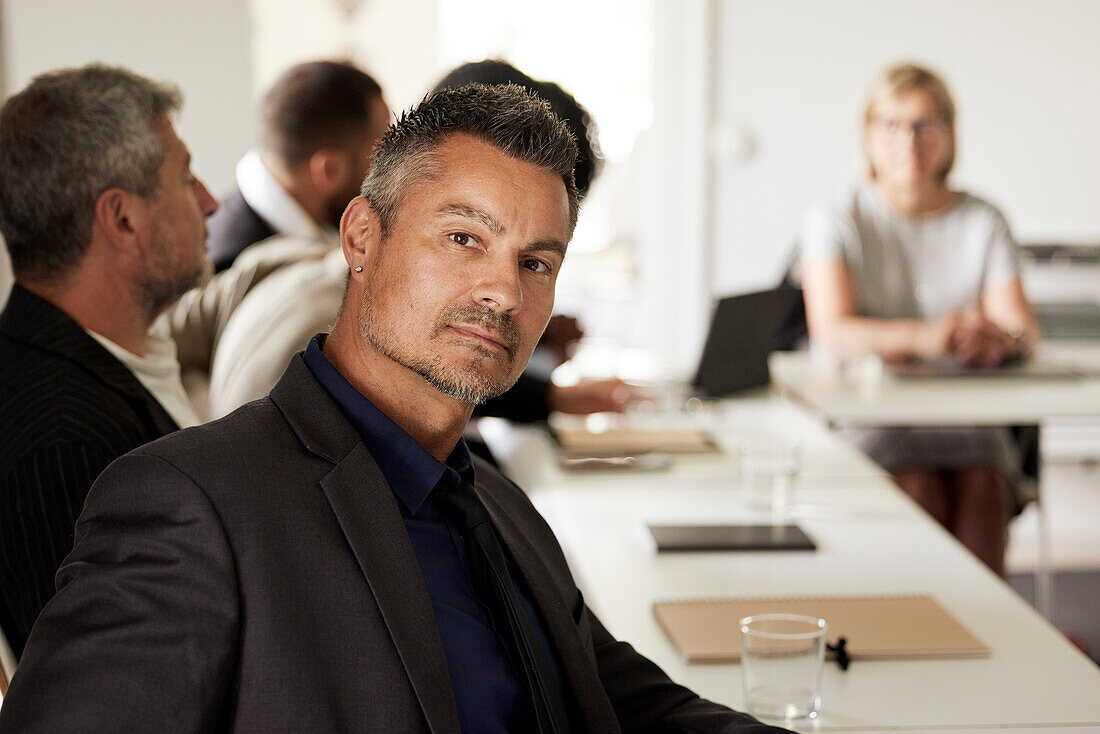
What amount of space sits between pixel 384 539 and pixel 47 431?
0.62 m

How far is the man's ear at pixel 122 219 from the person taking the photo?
5.47ft

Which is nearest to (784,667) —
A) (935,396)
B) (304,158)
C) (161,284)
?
(161,284)

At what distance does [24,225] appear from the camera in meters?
1.63

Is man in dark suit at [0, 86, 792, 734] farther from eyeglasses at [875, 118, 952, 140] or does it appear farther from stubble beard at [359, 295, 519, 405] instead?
eyeglasses at [875, 118, 952, 140]

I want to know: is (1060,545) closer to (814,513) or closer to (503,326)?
(814,513)

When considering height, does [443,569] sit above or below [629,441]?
above

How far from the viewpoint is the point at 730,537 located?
1955mm

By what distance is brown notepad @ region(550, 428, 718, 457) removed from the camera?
8.36 feet

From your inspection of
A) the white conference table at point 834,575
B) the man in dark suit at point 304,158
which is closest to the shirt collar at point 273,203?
the man in dark suit at point 304,158

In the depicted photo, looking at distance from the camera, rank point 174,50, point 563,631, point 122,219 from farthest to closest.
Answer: point 174,50
point 122,219
point 563,631

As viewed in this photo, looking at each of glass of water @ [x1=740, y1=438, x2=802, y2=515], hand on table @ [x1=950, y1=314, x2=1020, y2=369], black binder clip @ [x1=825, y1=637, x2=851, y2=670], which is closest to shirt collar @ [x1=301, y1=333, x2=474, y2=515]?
black binder clip @ [x1=825, y1=637, x2=851, y2=670]

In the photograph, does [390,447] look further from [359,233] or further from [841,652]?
[841,652]

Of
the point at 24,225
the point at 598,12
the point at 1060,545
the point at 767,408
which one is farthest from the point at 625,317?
the point at 24,225

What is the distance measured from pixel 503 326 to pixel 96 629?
45cm
